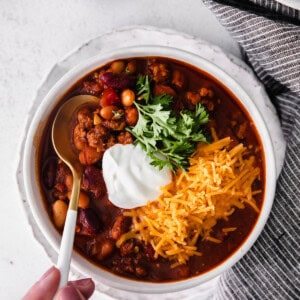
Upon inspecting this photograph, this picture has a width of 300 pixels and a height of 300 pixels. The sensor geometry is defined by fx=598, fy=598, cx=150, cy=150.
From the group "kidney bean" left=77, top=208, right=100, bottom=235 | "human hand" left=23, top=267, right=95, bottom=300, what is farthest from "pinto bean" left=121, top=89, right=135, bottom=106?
"human hand" left=23, top=267, right=95, bottom=300

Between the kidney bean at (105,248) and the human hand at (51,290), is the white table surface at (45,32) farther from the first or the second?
the human hand at (51,290)

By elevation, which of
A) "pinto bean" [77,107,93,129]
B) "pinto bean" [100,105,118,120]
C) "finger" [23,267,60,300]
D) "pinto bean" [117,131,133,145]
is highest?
"pinto bean" [100,105,118,120]

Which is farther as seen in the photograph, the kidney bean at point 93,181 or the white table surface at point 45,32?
the white table surface at point 45,32

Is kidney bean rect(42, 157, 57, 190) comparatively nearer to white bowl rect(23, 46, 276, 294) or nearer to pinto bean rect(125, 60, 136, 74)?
white bowl rect(23, 46, 276, 294)

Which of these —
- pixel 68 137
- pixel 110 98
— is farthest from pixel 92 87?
pixel 68 137

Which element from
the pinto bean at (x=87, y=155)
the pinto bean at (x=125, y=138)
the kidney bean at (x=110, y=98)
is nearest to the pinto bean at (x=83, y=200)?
the pinto bean at (x=87, y=155)

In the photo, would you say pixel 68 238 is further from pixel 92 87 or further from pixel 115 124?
pixel 92 87

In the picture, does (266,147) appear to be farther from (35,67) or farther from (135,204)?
(35,67)
